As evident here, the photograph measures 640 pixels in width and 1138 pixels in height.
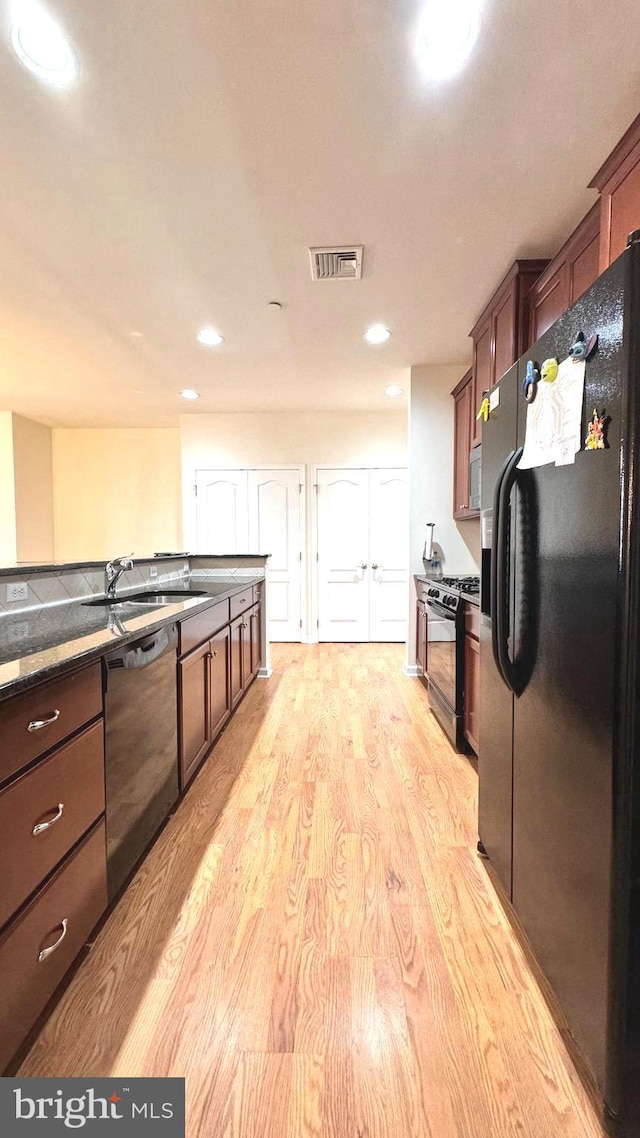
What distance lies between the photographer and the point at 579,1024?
0.99 meters

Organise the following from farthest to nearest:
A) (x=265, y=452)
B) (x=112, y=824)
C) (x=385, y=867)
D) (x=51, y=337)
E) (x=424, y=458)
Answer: (x=265, y=452)
(x=424, y=458)
(x=51, y=337)
(x=385, y=867)
(x=112, y=824)

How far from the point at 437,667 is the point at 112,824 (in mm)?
2192

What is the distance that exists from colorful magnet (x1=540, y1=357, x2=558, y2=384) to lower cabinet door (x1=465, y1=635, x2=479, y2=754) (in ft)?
4.96

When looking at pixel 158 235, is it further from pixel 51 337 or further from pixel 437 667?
pixel 437 667

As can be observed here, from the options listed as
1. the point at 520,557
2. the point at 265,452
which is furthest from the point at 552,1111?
the point at 265,452

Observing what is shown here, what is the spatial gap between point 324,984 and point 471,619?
1.71m

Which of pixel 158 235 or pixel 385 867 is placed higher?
pixel 158 235

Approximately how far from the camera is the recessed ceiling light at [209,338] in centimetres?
334

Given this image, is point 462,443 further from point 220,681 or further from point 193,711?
point 193,711

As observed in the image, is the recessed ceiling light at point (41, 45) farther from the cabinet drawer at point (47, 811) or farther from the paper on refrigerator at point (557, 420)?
the cabinet drawer at point (47, 811)

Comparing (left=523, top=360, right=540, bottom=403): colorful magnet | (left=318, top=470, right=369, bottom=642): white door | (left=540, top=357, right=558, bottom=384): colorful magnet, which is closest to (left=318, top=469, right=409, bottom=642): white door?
(left=318, top=470, right=369, bottom=642): white door

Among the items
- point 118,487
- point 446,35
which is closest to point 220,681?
point 446,35

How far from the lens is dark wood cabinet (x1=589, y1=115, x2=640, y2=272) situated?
160 centimetres

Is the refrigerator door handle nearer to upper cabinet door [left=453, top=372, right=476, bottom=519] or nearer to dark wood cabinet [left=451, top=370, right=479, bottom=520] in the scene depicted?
dark wood cabinet [left=451, top=370, right=479, bottom=520]
